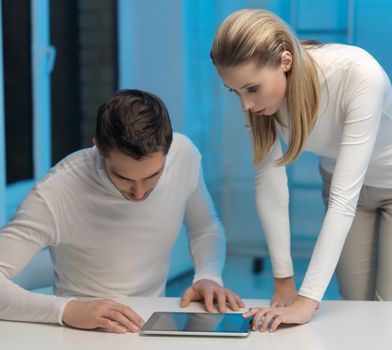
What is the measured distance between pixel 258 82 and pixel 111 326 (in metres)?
0.58

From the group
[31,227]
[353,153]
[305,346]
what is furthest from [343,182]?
[31,227]

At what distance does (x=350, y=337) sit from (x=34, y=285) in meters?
1.00

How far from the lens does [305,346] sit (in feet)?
Result: 4.69

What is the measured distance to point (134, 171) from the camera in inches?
64.8

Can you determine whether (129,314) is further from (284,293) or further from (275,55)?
(275,55)

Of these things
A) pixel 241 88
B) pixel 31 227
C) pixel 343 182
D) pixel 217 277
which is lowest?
pixel 217 277

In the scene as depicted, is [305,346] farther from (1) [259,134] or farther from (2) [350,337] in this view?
(1) [259,134]

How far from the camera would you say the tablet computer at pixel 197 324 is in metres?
1.49

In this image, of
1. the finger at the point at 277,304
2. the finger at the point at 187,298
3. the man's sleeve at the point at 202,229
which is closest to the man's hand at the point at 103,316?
the finger at the point at 187,298

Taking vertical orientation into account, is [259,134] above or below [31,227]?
above

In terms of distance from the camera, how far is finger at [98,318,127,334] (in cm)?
153

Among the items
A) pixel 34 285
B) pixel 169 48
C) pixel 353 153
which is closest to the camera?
pixel 353 153

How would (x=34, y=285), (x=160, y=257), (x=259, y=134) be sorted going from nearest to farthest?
(x=259, y=134)
(x=160, y=257)
(x=34, y=285)

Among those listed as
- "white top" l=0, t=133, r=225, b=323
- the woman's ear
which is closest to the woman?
the woman's ear
